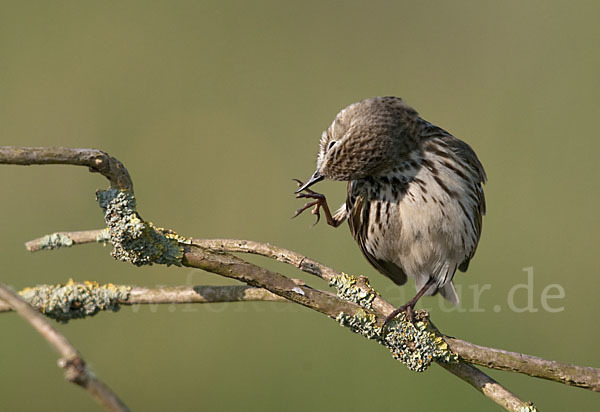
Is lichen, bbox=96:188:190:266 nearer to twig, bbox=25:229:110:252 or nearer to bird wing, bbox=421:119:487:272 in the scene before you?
twig, bbox=25:229:110:252

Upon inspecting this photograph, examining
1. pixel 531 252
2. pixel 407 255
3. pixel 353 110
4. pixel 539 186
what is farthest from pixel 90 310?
pixel 539 186

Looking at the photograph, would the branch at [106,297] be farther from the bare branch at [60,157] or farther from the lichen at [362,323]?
the bare branch at [60,157]

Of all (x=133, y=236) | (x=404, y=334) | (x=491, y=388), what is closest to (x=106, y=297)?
(x=133, y=236)

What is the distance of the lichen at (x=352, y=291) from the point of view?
260 cm

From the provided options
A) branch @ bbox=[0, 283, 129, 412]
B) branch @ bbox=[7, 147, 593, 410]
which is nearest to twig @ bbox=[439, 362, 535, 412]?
branch @ bbox=[7, 147, 593, 410]

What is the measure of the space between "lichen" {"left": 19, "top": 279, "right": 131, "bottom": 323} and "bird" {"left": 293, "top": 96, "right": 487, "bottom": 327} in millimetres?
832

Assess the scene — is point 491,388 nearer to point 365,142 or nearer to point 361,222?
point 365,142

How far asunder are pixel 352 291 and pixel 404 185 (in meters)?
0.82

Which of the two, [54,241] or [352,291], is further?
[352,291]

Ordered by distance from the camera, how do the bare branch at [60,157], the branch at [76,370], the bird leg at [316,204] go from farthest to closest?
1. the bird leg at [316,204]
2. the bare branch at [60,157]
3. the branch at [76,370]

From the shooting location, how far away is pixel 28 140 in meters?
6.12

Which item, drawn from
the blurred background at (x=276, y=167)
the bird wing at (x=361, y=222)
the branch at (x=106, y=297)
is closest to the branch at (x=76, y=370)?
the branch at (x=106, y=297)

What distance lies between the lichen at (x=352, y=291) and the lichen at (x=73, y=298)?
27.7 inches

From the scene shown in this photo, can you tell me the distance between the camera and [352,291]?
2607mm
